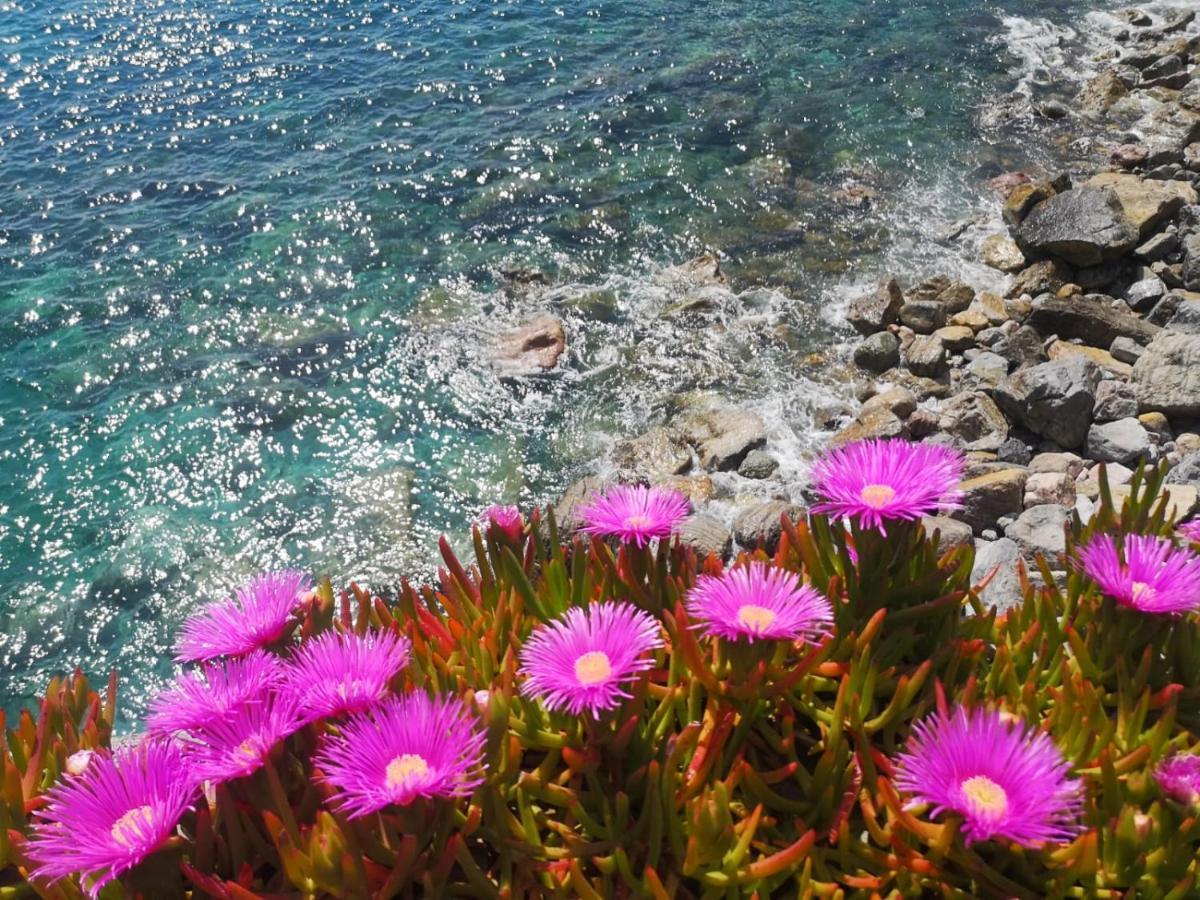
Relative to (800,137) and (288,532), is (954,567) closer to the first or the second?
(288,532)

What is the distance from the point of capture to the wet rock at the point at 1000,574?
3.67 m

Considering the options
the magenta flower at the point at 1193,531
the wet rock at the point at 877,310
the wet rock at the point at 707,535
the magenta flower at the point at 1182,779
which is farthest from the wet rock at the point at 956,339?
the magenta flower at the point at 1182,779

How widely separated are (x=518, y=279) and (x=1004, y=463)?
5512 mm

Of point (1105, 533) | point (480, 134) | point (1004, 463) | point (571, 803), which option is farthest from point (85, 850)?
point (480, 134)

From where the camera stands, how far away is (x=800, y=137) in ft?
40.5

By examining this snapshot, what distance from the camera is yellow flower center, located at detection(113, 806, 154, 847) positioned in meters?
1.89

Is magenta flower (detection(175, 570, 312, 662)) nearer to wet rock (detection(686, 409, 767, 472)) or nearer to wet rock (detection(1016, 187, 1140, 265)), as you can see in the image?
wet rock (detection(686, 409, 767, 472))

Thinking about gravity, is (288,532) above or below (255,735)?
below

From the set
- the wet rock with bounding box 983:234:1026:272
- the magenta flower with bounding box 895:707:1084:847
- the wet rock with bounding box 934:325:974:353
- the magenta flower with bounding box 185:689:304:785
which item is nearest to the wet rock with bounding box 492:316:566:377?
the wet rock with bounding box 934:325:974:353

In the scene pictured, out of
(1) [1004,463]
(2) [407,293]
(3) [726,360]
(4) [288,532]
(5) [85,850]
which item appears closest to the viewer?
(5) [85,850]

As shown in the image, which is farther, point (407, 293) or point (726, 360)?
point (407, 293)

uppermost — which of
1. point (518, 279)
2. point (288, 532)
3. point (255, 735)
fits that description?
point (255, 735)

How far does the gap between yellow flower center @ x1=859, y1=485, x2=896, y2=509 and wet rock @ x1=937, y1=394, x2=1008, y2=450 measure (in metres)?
5.12

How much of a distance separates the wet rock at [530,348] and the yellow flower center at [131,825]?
23.0 ft
